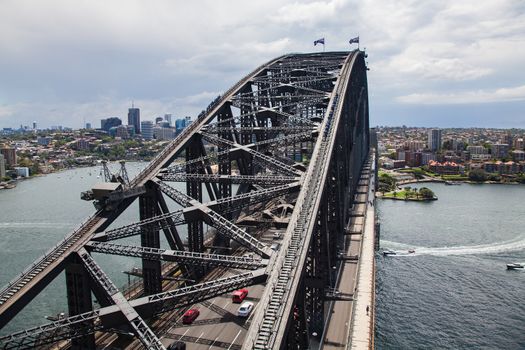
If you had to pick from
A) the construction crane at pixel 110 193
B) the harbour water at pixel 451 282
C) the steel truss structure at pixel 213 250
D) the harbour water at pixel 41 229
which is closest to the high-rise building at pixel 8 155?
the harbour water at pixel 41 229

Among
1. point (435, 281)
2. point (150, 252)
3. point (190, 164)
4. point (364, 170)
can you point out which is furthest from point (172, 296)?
point (364, 170)

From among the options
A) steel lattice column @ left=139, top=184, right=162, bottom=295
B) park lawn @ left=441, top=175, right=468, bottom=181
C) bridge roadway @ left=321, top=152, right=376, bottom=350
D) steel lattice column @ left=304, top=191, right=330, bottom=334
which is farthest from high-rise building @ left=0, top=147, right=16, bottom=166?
steel lattice column @ left=304, top=191, right=330, bottom=334

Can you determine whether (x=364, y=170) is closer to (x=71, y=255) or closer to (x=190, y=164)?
(x=190, y=164)

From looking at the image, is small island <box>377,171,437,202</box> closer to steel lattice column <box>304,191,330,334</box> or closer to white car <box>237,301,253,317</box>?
steel lattice column <box>304,191,330,334</box>

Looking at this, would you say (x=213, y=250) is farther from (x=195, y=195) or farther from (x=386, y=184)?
(x=386, y=184)

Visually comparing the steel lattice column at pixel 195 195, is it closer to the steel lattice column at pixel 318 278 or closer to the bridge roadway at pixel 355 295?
the steel lattice column at pixel 318 278
